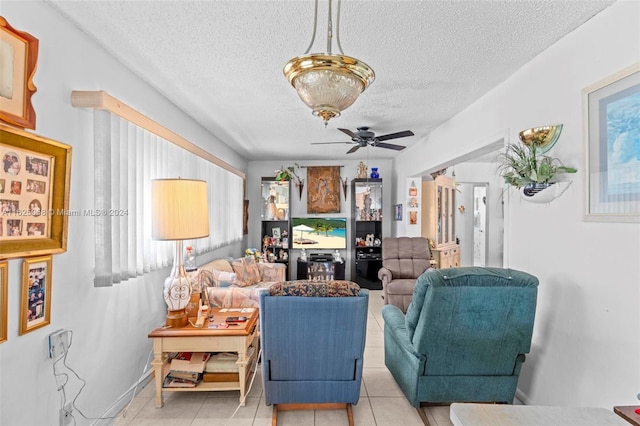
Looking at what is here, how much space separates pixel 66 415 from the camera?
5.87 ft

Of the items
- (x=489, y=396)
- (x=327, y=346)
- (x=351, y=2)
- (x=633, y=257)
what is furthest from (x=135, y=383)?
(x=633, y=257)

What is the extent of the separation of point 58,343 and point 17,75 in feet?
4.55

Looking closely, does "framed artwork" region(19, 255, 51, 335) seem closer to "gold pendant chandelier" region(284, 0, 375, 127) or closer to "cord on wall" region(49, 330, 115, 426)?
"cord on wall" region(49, 330, 115, 426)

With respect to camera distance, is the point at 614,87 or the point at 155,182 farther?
the point at 155,182

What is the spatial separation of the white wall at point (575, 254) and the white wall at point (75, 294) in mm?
3008

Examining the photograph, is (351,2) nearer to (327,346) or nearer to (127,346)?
(327,346)

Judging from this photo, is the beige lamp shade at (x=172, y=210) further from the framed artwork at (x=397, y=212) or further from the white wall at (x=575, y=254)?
the framed artwork at (x=397, y=212)

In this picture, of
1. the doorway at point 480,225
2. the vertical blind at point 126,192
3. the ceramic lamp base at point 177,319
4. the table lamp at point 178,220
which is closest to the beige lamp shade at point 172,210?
the table lamp at point 178,220

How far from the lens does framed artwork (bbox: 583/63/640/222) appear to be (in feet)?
4.96

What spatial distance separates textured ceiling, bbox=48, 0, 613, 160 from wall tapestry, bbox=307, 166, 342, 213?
309 centimetres

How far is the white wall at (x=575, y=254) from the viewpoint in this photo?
158cm

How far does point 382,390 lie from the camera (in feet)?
8.41

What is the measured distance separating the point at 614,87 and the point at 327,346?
2.17 meters

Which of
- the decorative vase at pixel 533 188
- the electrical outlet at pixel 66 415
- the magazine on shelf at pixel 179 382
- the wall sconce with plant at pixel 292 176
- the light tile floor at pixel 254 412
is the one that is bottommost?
the light tile floor at pixel 254 412
